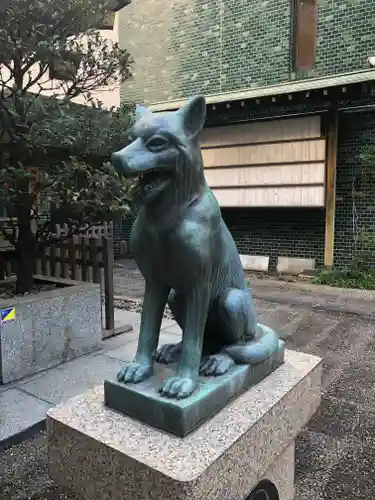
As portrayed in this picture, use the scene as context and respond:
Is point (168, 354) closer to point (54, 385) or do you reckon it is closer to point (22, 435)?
point (22, 435)

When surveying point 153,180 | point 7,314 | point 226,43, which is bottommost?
point 7,314

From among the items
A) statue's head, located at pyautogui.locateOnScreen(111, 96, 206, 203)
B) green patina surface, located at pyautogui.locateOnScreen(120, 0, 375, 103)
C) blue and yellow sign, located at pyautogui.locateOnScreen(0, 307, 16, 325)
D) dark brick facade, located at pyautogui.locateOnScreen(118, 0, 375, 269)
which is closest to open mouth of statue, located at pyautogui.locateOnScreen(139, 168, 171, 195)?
statue's head, located at pyautogui.locateOnScreen(111, 96, 206, 203)

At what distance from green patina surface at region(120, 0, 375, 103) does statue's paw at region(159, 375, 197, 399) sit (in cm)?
910

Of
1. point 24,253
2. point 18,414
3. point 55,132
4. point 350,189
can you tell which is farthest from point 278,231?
point 18,414

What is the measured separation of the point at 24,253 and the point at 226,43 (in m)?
8.36

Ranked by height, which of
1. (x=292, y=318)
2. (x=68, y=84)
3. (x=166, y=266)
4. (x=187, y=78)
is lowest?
(x=292, y=318)

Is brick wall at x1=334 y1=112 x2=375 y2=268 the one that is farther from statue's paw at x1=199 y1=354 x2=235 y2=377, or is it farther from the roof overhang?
statue's paw at x1=199 y1=354 x2=235 y2=377

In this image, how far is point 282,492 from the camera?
233cm

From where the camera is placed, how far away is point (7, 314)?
3.85 m

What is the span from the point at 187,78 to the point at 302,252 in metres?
5.44

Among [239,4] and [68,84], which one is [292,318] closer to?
[68,84]

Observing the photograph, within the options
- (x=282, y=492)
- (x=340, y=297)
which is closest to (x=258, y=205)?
(x=340, y=297)

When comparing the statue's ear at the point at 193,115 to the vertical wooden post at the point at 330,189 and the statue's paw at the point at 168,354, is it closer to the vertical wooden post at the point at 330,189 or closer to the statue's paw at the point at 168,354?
the statue's paw at the point at 168,354

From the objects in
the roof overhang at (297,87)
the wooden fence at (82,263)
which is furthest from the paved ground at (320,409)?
the roof overhang at (297,87)
